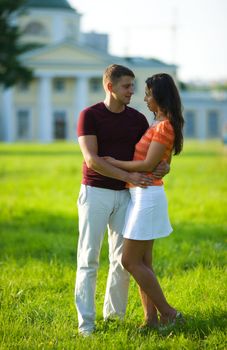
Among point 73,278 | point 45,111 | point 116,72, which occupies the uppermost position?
point 116,72

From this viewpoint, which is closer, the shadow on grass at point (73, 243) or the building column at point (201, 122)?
the shadow on grass at point (73, 243)

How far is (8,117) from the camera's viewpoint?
257 ft

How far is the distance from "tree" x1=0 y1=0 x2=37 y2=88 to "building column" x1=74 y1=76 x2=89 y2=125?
119 ft

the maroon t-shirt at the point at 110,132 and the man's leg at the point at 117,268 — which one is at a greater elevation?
the maroon t-shirt at the point at 110,132

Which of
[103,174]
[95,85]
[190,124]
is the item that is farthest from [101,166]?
[190,124]

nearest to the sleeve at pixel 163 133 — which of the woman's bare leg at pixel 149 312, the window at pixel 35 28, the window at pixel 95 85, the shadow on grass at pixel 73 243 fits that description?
the woman's bare leg at pixel 149 312

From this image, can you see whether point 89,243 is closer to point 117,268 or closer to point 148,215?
point 117,268

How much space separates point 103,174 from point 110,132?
0.30 meters

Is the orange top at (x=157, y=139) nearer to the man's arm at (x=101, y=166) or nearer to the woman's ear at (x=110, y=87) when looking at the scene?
the man's arm at (x=101, y=166)

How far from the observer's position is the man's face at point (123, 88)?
5.39 m

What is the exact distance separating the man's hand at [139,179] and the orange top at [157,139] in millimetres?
38

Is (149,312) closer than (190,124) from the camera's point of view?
Yes

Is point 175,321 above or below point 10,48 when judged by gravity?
below

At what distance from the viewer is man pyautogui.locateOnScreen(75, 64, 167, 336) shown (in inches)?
213
